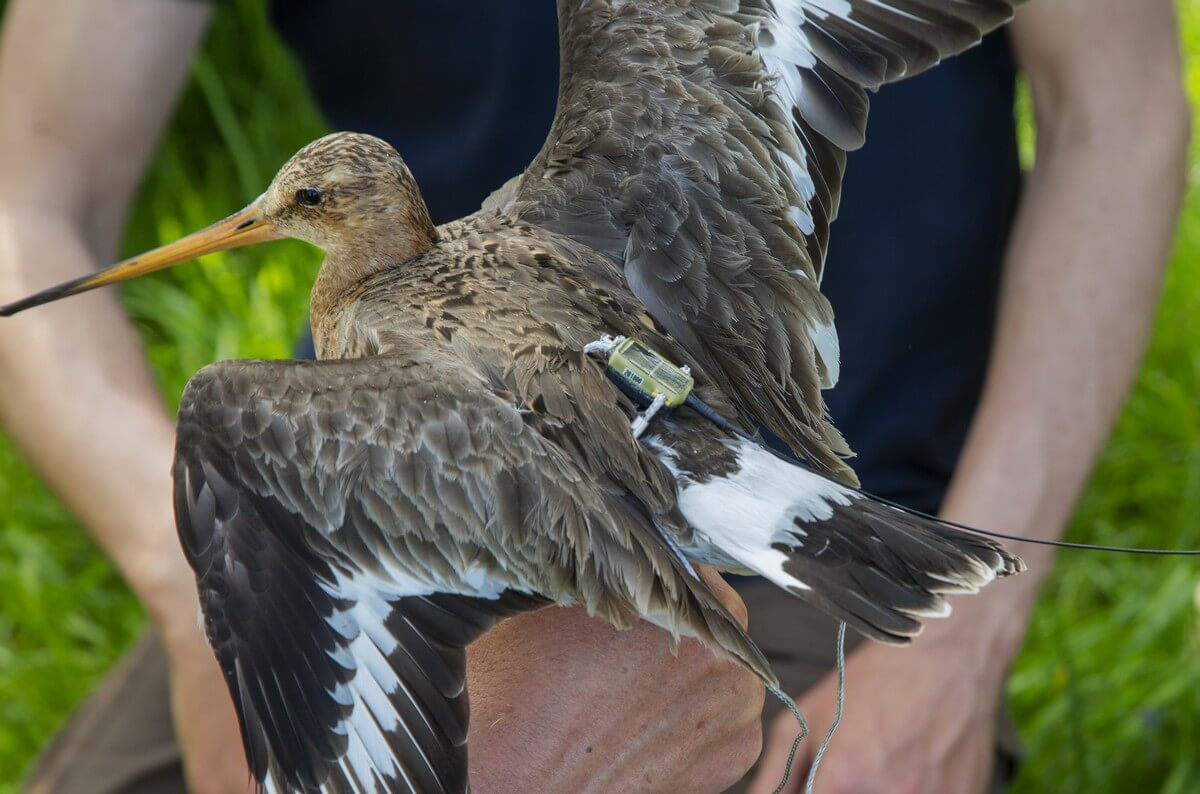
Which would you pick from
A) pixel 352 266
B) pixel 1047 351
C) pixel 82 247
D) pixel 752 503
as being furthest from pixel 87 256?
pixel 1047 351

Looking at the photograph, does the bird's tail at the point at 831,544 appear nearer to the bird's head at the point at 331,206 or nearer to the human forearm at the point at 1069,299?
the bird's head at the point at 331,206

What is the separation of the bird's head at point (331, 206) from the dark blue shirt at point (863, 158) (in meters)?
0.54

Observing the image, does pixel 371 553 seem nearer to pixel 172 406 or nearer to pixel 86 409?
pixel 86 409

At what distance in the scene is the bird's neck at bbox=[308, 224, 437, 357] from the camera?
50.5 inches

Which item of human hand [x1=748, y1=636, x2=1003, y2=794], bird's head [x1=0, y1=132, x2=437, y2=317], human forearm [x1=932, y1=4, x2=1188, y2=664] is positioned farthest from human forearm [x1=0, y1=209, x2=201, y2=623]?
human forearm [x1=932, y1=4, x2=1188, y2=664]

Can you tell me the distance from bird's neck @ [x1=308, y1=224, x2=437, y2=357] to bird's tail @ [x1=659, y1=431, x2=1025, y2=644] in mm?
330

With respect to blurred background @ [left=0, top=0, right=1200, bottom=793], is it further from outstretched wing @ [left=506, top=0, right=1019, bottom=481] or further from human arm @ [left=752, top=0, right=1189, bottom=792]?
outstretched wing @ [left=506, top=0, right=1019, bottom=481]

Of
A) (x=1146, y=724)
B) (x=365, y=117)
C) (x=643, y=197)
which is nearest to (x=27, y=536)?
(x=365, y=117)

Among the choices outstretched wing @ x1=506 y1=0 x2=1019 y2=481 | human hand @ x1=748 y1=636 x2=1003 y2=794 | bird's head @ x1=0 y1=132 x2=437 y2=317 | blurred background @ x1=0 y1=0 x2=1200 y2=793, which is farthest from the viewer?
blurred background @ x1=0 y1=0 x2=1200 y2=793

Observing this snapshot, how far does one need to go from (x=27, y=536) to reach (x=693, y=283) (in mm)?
2146

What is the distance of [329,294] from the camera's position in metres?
1.33

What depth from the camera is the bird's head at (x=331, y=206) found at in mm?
1183

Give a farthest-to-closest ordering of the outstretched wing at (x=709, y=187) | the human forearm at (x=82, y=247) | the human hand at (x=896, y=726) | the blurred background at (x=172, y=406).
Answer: the blurred background at (x=172, y=406) → the human forearm at (x=82, y=247) → the human hand at (x=896, y=726) → the outstretched wing at (x=709, y=187)

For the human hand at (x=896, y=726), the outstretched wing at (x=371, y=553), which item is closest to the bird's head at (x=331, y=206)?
the outstretched wing at (x=371, y=553)
